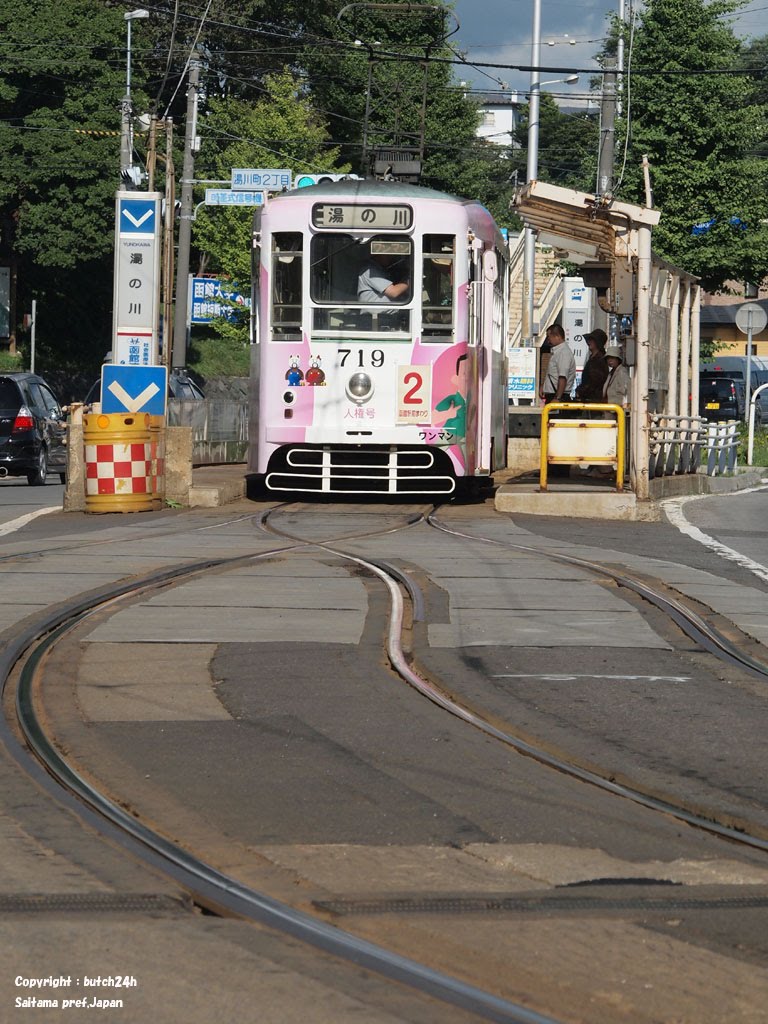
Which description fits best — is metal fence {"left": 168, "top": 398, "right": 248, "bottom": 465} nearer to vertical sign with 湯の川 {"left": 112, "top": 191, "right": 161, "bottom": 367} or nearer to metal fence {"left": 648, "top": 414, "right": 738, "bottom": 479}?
vertical sign with 湯の川 {"left": 112, "top": 191, "right": 161, "bottom": 367}

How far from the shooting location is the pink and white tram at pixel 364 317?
59.1 feet

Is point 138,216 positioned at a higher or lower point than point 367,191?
lower

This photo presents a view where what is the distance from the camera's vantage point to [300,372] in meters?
18.2

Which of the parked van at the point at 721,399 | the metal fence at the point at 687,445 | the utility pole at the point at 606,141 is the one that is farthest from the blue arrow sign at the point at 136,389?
the parked van at the point at 721,399

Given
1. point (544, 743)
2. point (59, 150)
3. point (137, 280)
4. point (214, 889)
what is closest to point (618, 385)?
point (137, 280)

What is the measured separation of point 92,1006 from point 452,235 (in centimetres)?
1524

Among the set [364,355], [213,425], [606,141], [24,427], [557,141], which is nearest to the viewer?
[364,355]

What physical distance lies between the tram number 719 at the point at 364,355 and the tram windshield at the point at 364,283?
22cm

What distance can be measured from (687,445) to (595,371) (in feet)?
9.90

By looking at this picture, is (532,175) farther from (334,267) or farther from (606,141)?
(334,267)

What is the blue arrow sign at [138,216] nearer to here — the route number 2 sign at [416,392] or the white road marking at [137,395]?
the white road marking at [137,395]

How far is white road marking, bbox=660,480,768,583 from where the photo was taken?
13.1m

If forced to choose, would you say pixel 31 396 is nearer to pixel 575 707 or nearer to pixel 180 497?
→ pixel 180 497

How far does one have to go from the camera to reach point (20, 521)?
55.2 ft
